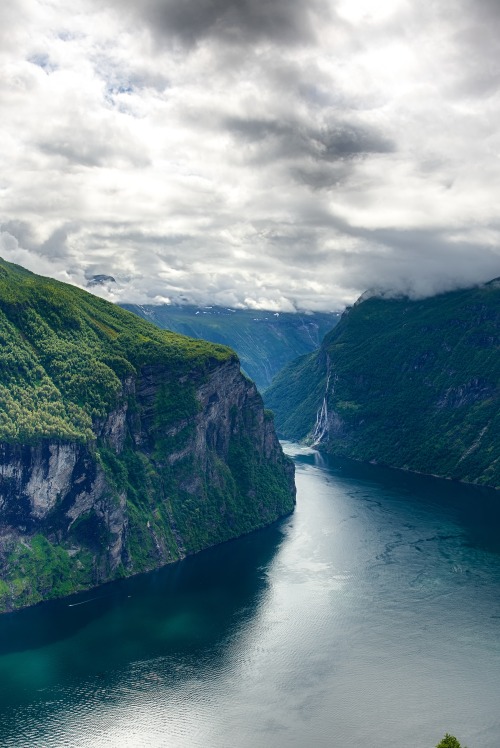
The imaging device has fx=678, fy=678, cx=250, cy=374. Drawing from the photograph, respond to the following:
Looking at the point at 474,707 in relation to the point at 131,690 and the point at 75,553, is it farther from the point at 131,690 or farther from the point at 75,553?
the point at 75,553

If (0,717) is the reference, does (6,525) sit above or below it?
above

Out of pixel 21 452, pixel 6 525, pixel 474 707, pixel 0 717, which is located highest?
pixel 21 452

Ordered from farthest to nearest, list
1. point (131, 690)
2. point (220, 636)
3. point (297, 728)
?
point (220, 636), point (131, 690), point (297, 728)

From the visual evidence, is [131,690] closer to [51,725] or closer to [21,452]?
[51,725]

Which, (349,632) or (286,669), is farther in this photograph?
(349,632)

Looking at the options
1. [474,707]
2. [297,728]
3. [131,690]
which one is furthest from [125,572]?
[474,707]

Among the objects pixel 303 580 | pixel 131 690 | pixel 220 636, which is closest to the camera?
pixel 131 690
